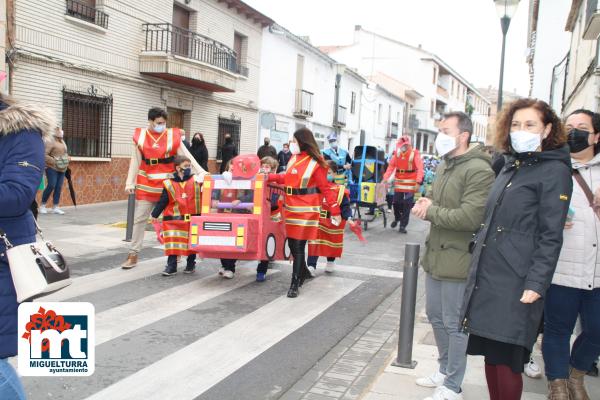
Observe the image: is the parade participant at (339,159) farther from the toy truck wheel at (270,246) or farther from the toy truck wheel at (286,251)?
the toy truck wheel at (270,246)

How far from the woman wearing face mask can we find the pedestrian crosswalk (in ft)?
5.93

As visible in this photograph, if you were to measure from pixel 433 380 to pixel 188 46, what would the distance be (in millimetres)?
16240

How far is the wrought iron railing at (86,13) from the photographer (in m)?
13.9

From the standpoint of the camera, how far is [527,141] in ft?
10.3

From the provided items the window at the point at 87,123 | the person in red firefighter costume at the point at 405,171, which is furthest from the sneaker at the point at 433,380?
the window at the point at 87,123

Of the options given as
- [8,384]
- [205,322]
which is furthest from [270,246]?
[8,384]

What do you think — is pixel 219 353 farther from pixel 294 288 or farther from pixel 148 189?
pixel 148 189

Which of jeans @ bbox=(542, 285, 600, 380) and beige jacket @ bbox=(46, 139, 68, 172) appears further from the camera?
jeans @ bbox=(542, 285, 600, 380)

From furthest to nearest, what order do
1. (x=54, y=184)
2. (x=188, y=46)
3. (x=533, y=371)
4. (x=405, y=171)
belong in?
1. (x=188, y=46)
2. (x=405, y=171)
3. (x=54, y=184)
4. (x=533, y=371)

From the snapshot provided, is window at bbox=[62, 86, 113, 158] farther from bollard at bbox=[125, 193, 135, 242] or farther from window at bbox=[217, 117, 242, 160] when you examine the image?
window at bbox=[217, 117, 242, 160]

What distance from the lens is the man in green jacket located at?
3.71 m

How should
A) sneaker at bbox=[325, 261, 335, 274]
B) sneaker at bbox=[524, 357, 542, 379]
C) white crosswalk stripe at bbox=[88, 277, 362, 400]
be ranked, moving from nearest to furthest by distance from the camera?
white crosswalk stripe at bbox=[88, 277, 362, 400]
sneaker at bbox=[524, 357, 542, 379]
sneaker at bbox=[325, 261, 335, 274]

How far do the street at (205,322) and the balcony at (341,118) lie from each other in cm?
2493

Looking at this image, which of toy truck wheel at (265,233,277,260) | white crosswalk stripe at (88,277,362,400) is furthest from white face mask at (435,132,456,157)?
toy truck wheel at (265,233,277,260)
